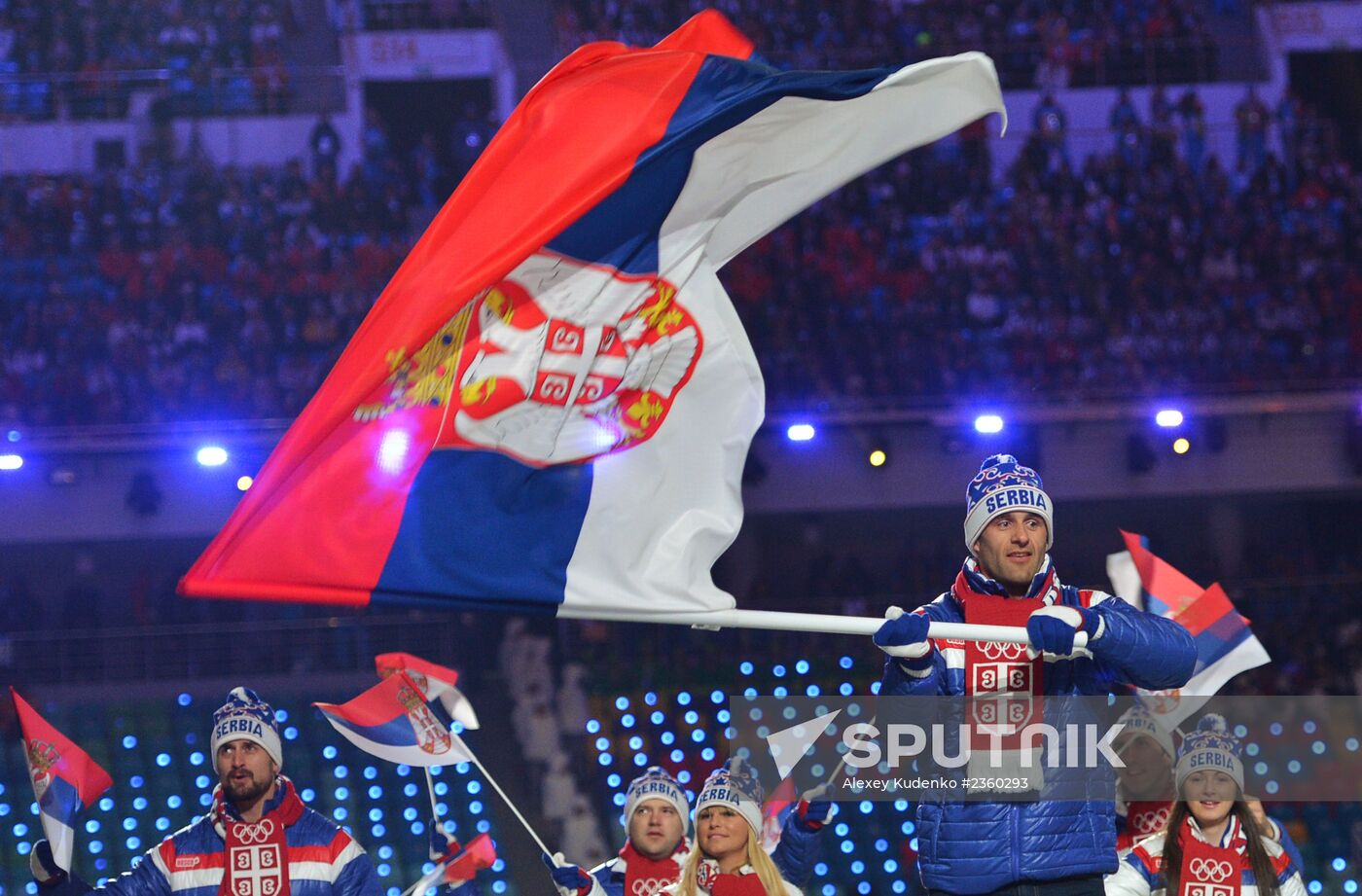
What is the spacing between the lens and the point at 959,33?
20.5m

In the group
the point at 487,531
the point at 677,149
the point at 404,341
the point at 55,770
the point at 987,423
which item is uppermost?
the point at 987,423

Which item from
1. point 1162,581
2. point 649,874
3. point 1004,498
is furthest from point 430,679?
point 1004,498

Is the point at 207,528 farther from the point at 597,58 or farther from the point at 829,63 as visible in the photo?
the point at 597,58

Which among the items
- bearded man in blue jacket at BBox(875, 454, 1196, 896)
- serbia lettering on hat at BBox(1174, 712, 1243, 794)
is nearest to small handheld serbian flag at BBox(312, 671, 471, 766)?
serbia lettering on hat at BBox(1174, 712, 1243, 794)

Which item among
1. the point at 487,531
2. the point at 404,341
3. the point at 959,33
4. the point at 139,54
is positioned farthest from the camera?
the point at 959,33

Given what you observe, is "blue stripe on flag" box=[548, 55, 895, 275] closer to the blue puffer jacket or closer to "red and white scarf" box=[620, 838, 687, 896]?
the blue puffer jacket

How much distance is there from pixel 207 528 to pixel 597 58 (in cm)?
1047

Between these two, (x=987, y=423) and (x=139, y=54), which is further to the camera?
(x=139, y=54)

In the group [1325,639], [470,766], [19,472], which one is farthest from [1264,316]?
[19,472]

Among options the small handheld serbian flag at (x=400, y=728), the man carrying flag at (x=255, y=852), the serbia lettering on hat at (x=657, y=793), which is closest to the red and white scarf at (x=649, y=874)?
the serbia lettering on hat at (x=657, y=793)

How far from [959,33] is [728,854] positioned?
16392 mm

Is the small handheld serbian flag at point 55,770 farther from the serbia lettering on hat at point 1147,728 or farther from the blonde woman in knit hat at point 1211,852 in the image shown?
the serbia lettering on hat at point 1147,728

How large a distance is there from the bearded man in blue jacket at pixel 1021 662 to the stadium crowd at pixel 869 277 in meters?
10.2

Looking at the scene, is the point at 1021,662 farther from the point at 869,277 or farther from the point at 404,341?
the point at 869,277
